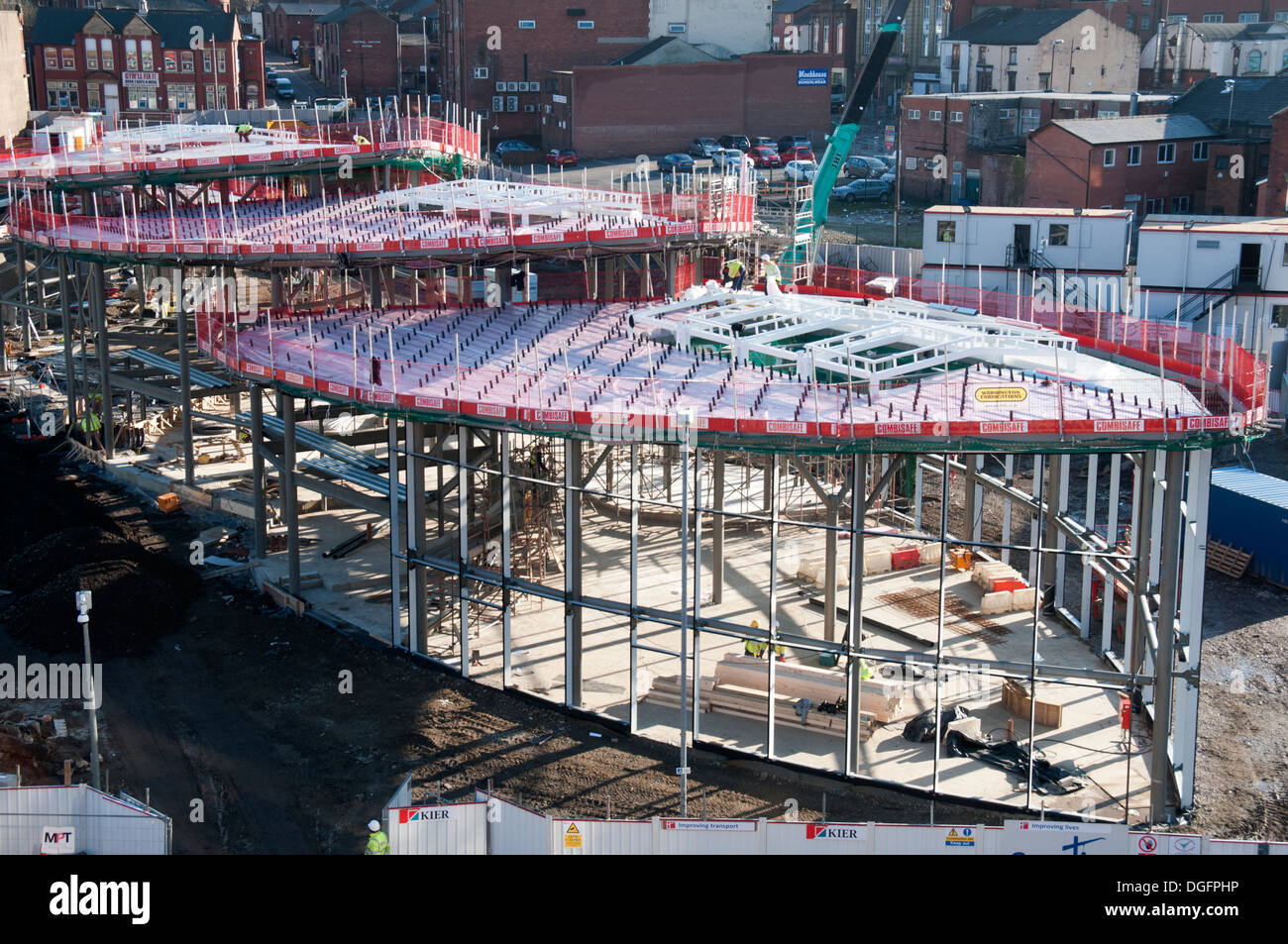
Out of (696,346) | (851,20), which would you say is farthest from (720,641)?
(851,20)

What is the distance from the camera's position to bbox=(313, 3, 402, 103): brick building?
105125 millimetres

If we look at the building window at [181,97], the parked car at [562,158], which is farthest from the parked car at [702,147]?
the building window at [181,97]

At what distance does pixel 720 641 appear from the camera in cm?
3444

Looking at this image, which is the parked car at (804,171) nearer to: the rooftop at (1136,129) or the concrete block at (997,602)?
the rooftop at (1136,129)

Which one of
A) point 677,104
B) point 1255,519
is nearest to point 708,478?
point 1255,519

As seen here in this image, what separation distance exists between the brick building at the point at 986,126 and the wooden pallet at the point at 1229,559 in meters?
34.7

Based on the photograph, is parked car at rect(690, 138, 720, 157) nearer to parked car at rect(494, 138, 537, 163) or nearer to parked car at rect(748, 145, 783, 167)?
parked car at rect(748, 145, 783, 167)

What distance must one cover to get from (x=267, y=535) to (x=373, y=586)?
3.67 meters

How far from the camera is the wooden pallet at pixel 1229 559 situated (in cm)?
3856

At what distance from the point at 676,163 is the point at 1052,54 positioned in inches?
812

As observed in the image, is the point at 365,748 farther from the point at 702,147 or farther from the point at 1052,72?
the point at 1052,72

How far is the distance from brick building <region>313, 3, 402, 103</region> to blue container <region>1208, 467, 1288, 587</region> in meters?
76.1

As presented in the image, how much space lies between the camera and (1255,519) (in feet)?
126
